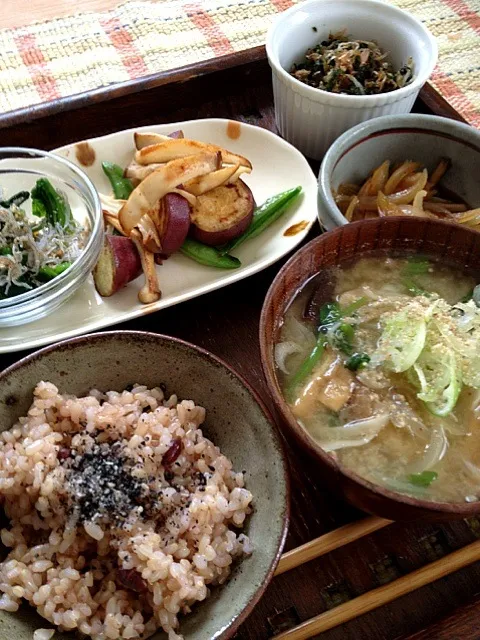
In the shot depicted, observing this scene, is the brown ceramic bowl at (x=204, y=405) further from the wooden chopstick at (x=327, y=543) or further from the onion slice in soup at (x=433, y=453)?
the onion slice in soup at (x=433, y=453)

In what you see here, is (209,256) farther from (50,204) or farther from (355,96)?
(355,96)

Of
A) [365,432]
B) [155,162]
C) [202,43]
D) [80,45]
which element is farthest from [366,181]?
[80,45]

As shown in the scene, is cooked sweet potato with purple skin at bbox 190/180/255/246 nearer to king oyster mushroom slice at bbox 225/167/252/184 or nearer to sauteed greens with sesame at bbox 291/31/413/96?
king oyster mushroom slice at bbox 225/167/252/184

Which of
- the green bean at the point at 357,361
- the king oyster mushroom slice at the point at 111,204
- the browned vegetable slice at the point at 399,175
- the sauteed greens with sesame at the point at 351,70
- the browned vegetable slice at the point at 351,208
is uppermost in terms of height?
the sauteed greens with sesame at the point at 351,70

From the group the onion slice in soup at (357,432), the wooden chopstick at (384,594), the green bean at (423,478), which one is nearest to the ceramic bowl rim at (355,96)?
the onion slice in soup at (357,432)

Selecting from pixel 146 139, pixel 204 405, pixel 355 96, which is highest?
pixel 355 96

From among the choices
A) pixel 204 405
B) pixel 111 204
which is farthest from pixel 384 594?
pixel 111 204
